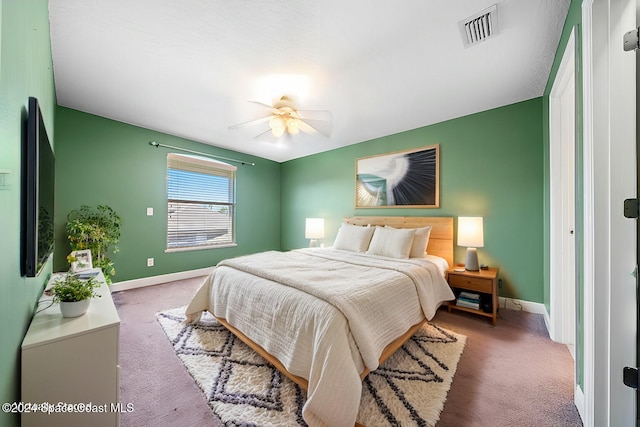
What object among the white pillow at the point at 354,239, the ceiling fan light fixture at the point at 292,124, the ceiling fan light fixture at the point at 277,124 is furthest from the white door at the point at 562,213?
the ceiling fan light fixture at the point at 277,124

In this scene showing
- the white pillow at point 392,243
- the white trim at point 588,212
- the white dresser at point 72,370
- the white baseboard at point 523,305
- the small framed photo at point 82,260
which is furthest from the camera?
the white pillow at point 392,243

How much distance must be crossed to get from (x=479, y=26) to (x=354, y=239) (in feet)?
8.01

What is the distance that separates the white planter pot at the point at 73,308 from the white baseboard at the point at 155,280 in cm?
252

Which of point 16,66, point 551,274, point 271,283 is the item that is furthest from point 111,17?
point 551,274

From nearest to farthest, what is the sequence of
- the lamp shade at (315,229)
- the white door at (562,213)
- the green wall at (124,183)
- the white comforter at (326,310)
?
the white comforter at (326,310) < the white door at (562,213) < the green wall at (124,183) < the lamp shade at (315,229)

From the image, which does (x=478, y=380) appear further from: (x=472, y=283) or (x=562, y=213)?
(x=562, y=213)

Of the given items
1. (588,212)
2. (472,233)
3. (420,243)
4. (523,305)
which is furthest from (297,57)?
(523,305)

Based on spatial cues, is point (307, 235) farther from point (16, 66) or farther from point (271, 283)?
point (16, 66)

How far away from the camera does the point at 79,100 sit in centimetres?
277

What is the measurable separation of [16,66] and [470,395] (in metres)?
2.70

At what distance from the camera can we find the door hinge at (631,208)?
0.99 m

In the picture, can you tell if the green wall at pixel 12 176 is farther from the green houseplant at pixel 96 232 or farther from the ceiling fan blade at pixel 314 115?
the green houseplant at pixel 96 232

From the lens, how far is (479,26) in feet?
5.35

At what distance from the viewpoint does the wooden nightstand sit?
2424 millimetres
